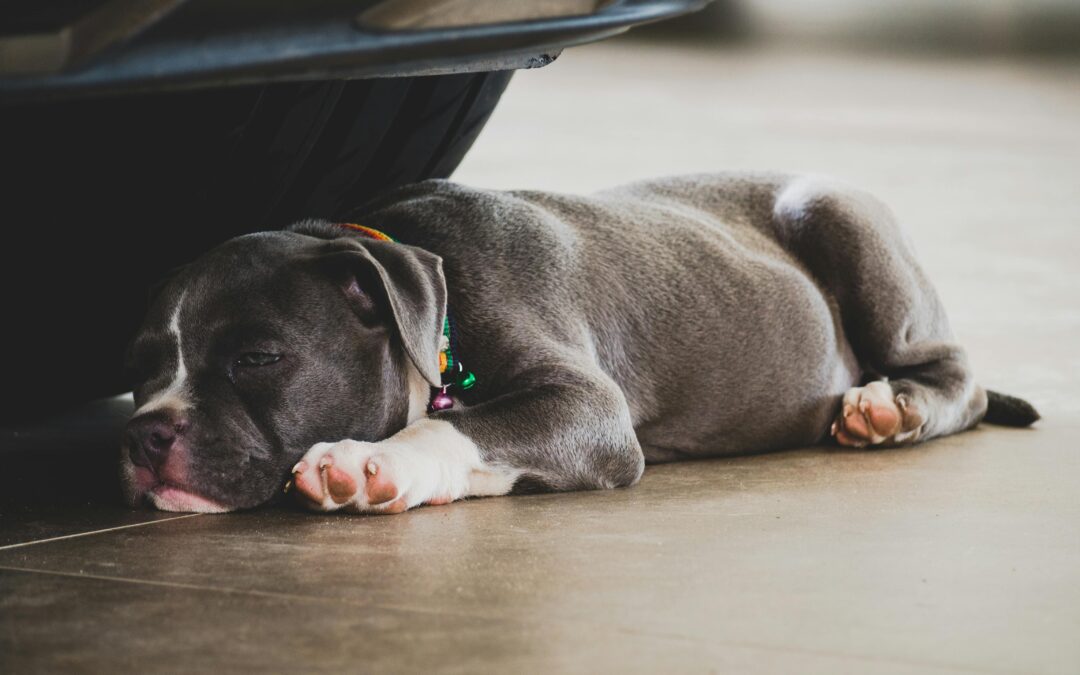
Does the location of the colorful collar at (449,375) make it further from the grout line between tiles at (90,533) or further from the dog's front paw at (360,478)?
the grout line between tiles at (90,533)

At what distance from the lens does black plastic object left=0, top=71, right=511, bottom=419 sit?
11.3 ft

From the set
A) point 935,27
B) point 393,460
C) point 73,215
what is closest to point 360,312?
point 393,460

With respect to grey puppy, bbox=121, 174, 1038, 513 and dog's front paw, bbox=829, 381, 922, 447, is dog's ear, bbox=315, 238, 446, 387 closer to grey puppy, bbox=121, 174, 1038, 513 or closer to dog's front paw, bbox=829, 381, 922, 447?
grey puppy, bbox=121, 174, 1038, 513

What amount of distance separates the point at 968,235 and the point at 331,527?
23.2 ft

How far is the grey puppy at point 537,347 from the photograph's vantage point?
3.10 m

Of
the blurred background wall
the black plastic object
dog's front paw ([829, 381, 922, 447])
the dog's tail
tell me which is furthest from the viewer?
the blurred background wall

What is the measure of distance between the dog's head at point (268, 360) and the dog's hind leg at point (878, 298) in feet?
4.79

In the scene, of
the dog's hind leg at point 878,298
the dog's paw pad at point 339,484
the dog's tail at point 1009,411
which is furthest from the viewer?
the dog's tail at point 1009,411

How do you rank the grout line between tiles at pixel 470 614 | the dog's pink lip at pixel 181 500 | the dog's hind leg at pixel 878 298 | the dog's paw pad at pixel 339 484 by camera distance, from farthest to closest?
the dog's hind leg at pixel 878 298 → the dog's pink lip at pixel 181 500 → the dog's paw pad at pixel 339 484 → the grout line between tiles at pixel 470 614

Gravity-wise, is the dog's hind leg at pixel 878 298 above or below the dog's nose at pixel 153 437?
below

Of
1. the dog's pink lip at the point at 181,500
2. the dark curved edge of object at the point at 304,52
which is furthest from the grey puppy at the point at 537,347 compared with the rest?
the dark curved edge of object at the point at 304,52

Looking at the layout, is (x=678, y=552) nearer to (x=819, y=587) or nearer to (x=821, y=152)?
(x=819, y=587)

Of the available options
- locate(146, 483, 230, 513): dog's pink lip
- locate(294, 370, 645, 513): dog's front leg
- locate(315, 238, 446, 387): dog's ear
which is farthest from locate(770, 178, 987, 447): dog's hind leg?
locate(146, 483, 230, 513): dog's pink lip

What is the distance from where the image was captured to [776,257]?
14.2 feet
